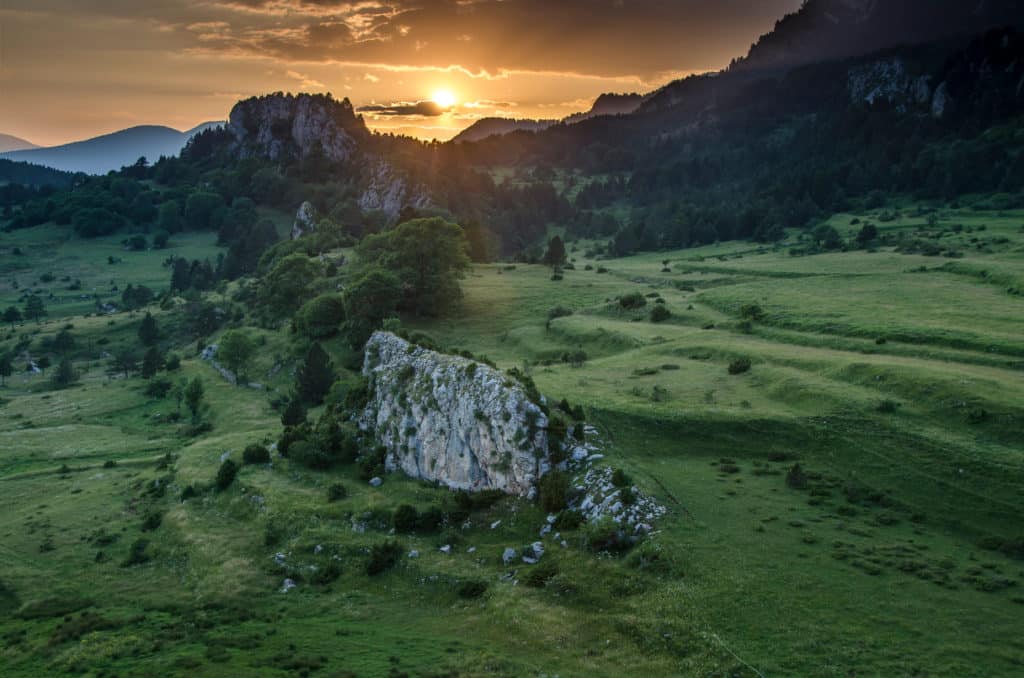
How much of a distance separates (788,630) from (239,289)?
145m

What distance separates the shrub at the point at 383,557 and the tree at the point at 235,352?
61205 mm

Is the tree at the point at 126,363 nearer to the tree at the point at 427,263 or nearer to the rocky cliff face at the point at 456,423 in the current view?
the tree at the point at 427,263

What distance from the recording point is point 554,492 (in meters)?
41.0

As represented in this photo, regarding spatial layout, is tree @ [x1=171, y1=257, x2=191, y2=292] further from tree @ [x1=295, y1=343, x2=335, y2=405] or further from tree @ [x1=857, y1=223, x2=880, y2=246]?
tree @ [x1=857, y1=223, x2=880, y2=246]

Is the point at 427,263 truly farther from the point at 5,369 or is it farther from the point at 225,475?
the point at 5,369

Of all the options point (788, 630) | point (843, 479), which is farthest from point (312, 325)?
point (788, 630)

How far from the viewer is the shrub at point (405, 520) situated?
42438 millimetres

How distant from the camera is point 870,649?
25391 mm

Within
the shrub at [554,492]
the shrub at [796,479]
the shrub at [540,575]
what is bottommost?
the shrub at [540,575]

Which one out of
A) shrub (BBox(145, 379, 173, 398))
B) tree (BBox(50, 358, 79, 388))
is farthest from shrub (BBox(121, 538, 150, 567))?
tree (BBox(50, 358, 79, 388))

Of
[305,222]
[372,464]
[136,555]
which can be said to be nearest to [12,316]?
[305,222]

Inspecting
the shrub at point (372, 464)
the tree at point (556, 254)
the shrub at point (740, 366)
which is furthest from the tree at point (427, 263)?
the shrub at point (740, 366)

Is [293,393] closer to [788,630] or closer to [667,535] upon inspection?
[667,535]

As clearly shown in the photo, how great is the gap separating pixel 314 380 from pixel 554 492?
147 feet
